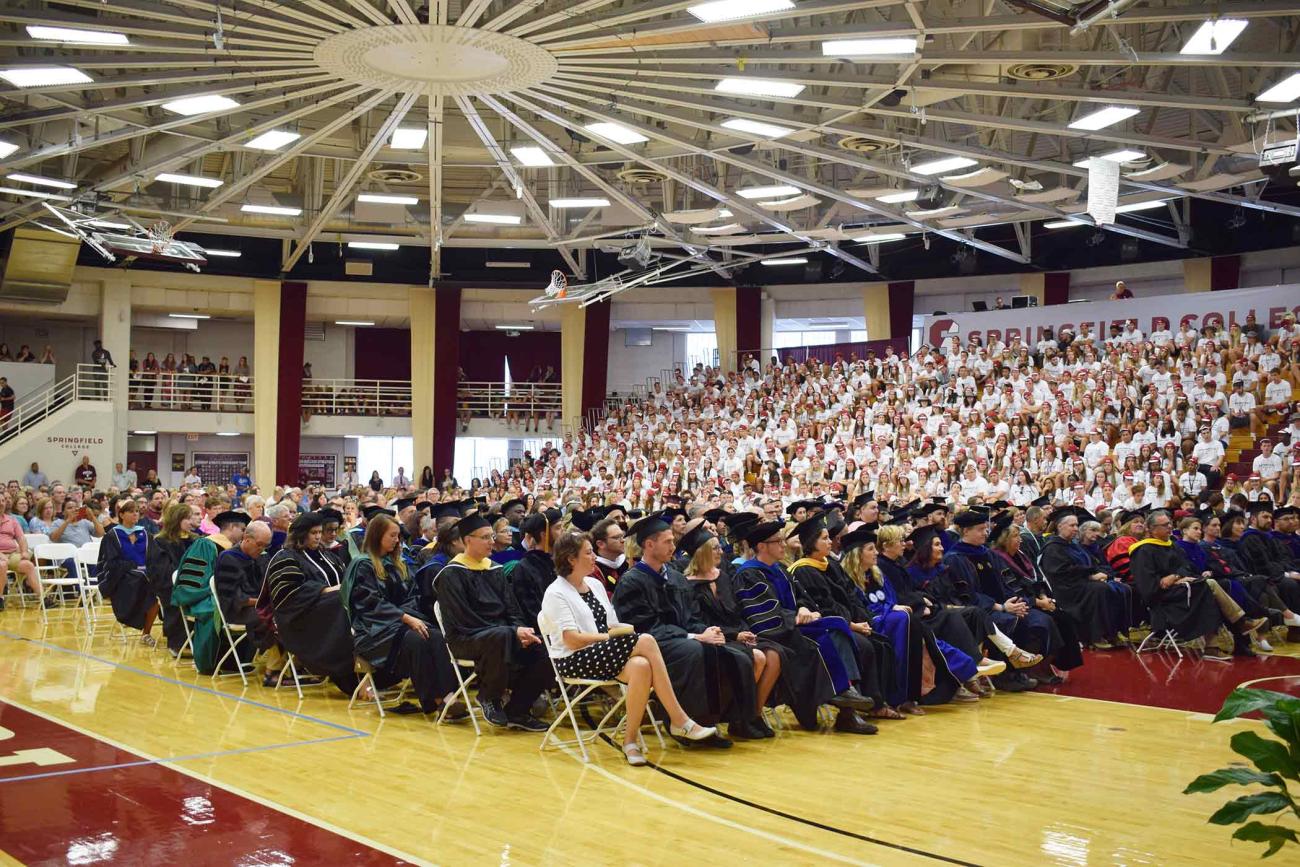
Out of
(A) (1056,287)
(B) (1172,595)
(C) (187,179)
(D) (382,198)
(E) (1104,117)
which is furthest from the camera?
(A) (1056,287)

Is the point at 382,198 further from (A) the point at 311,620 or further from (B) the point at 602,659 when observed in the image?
(B) the point at 602,659

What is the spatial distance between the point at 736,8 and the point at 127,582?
29.1ft

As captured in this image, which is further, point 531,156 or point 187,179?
point 187,179

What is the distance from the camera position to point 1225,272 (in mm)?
25406

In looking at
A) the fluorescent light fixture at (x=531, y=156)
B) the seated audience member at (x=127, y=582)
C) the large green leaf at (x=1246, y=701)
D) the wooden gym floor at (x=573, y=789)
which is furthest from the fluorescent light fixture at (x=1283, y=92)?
the seated audience member at (x=127, y=582)

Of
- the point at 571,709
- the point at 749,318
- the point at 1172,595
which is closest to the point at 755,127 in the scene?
the point at 1172,595

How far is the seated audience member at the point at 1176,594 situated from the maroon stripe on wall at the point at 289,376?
23.3 m

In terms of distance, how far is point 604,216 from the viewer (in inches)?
1049

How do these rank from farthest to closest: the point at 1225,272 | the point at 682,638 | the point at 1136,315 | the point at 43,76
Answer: the point at 1225,272
the point at 1136,315
the point at 43,76
the point at 682,638

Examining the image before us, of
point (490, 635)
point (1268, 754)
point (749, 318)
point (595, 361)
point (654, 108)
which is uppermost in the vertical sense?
point (654, 108)

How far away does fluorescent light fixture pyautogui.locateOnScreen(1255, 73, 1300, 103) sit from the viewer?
13936 mm

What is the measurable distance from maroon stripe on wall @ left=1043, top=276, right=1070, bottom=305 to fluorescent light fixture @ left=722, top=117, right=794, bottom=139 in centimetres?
1400

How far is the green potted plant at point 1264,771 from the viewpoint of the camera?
12.5 feet

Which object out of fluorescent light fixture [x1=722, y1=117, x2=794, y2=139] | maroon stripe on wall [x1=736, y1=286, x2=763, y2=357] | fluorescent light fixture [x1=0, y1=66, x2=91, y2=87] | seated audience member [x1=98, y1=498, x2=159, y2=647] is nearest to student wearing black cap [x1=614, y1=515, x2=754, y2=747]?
seated audience member [x1=98, y1=498, x2=159, y2=647]
